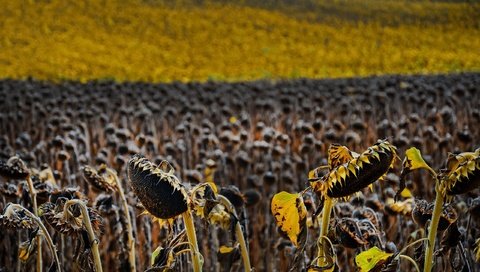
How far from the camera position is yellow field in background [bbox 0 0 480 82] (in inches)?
832

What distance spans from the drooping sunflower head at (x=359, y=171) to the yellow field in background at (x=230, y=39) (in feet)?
51.7

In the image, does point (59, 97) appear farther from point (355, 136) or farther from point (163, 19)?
point (163, 19)

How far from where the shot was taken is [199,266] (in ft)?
5.99

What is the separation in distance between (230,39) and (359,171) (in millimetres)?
25054

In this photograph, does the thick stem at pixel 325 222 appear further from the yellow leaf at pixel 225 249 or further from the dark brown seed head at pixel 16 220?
the dark brown seed head at pixel 16 220

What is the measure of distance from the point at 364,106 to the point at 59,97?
12.2 feet

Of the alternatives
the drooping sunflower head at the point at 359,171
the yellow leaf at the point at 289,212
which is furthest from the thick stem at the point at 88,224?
the drooping sunflower head at the point at 359,171

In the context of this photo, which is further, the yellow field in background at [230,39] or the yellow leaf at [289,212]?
the yellow field in background at [230,39]

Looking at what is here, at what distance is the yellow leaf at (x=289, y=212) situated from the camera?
5.97 feet

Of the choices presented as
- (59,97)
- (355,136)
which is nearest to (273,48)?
(59,97)

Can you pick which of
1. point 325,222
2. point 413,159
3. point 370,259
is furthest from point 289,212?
point 413,159

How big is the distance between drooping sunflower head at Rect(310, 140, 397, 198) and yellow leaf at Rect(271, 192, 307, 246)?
13 centimetres

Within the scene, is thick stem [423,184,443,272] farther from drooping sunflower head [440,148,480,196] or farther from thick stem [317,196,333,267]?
thick stem [317,196,333,267]

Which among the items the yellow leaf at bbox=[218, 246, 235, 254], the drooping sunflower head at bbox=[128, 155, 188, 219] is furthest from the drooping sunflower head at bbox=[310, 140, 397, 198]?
the yellow leaf at bbox=[218, 246, 235, 254]
